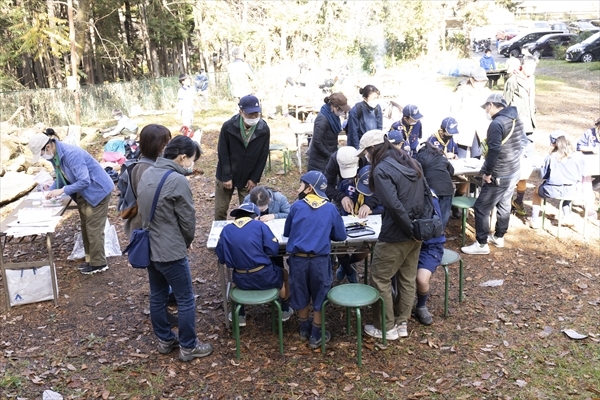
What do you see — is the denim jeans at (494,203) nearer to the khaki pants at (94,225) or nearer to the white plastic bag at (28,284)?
the khaki pants at (94,225)

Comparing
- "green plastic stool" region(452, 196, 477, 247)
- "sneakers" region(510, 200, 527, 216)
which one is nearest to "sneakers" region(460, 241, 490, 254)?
"green plastic stool" region(452, 196, 477, 247)

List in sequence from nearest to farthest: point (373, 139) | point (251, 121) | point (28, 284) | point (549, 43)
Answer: point (373, 139), point (28, 284), point (251, 121), point (549, 43)

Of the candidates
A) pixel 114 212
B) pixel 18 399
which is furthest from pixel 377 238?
pixel 114 212

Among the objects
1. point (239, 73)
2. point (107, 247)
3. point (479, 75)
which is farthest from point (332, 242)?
point (239, 73)

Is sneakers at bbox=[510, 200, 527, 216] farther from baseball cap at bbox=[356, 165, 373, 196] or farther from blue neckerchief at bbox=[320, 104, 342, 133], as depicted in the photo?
baseball cap at bbox=[356, 165, 373, 196]

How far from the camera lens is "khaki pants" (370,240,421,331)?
476 centimetres

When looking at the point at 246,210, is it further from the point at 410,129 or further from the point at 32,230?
the point at 410,129

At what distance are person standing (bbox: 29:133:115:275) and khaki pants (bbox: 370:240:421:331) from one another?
11.4 ft

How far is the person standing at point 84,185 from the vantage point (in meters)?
6.03

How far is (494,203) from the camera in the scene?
6.87 m

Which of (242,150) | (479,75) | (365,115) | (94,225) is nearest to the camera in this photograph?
(242,150)

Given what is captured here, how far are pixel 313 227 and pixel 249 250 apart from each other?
23.8 inches

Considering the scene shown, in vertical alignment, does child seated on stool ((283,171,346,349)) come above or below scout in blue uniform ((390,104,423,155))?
below

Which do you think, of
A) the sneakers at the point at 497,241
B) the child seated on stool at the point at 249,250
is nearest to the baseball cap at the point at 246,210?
the child seated on stool at the point at 249,250
